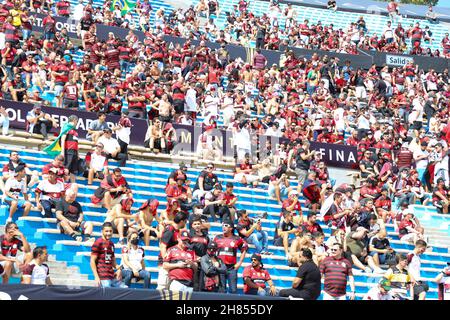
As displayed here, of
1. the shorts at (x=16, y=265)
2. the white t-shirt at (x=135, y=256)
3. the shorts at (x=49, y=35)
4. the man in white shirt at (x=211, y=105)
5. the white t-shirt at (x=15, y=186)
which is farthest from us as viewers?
the shorts at (x=49, y=35)

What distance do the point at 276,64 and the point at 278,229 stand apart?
14.5 metres

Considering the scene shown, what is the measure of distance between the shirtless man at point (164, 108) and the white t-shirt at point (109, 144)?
2.89m

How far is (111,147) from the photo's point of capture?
2009cm

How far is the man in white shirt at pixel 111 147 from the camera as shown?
19.8 meters

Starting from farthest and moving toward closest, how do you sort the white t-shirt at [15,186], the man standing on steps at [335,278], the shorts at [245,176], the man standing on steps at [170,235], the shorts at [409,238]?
the shorts at [245,176] < the shorts at [409,238] < the white t-shirt at [15,186] < the man standing on steps at [170,235] < the man standing on steps at [335,278]

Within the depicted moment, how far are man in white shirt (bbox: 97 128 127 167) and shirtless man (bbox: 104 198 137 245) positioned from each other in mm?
3434

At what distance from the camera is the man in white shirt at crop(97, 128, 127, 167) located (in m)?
19.8

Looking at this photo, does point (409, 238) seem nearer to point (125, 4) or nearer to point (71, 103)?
point (71, 103)

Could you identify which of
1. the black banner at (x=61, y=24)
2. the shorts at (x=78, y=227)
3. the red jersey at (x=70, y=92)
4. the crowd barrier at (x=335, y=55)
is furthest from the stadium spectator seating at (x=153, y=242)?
the crowd barrier at (x=335, y=55)

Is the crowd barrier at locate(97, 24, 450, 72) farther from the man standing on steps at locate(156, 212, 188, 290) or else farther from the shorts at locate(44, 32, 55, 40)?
the man standing on steps at locate(156, 212, 188, 290)

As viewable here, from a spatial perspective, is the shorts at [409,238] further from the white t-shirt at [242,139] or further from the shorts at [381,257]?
the white t-shirt at [242,139]

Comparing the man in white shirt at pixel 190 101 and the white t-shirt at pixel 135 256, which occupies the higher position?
the man in white shirt at pixel 190 101
